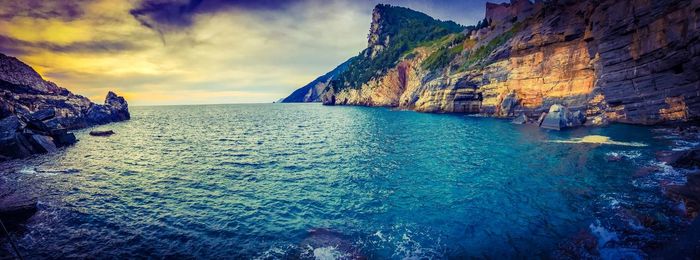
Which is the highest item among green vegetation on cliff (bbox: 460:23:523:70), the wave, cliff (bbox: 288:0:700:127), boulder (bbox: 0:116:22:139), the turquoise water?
green vegetation on cliff (bbox: 460:23:523:70)

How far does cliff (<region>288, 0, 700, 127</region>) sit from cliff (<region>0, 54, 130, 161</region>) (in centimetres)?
8665

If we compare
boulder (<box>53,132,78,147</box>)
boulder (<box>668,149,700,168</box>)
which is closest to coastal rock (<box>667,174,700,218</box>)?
boulder (<box>668,149,700,168</box>)

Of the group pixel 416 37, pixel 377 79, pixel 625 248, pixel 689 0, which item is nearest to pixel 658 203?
pixel 625 248

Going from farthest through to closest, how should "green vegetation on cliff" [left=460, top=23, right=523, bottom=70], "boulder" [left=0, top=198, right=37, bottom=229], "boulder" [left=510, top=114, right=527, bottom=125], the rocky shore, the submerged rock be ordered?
1. "green vegetation on cliff" [left=460, top=23, right=523, bottom=70]
2. "boulder" [left=510, top=114, right=527, bottom=125]
3. the rocky shore
4. "boulder" [left=0, top=198, right=37, bottom=229]
5. the submerged rock

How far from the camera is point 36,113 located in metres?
51.8

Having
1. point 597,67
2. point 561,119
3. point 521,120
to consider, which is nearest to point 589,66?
point 597,67

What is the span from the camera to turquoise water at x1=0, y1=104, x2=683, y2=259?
14.4 meters

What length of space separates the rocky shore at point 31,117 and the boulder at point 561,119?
6495cm

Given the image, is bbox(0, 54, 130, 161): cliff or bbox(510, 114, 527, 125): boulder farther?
bbox(510, 114, 527, 125): boulder

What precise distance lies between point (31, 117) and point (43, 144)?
12.7m

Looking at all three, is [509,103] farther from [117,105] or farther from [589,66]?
[117,105]

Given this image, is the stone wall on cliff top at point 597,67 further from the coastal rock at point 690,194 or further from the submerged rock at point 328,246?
the submerged rock at point 328,246

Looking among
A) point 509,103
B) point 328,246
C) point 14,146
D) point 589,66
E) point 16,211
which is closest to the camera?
point 328,246

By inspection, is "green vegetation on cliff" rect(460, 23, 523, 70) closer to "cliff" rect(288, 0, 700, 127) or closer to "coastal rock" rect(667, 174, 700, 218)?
"cliff" rect(288, 0, 700, 127)
